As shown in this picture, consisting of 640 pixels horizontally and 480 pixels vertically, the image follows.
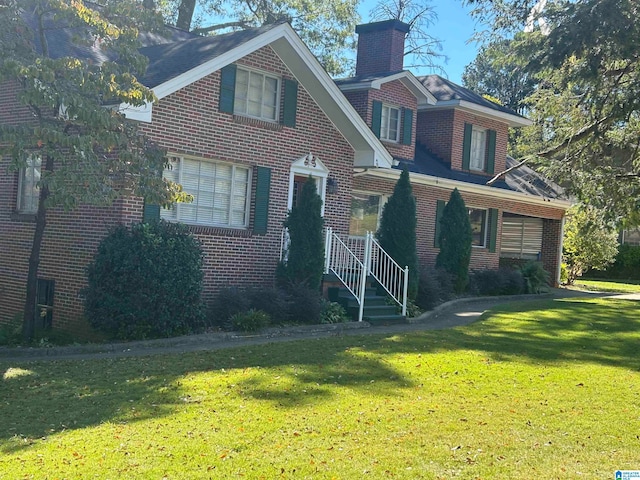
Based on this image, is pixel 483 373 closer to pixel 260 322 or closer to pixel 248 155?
pixel 260 322

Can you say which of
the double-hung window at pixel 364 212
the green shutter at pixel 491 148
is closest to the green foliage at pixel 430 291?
the double-hung window at pixel 364 212

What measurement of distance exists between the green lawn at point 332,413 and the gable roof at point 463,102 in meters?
12.0

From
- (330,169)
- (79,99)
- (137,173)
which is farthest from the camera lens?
(330,169)

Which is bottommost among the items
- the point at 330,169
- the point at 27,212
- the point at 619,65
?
the point at 27,212

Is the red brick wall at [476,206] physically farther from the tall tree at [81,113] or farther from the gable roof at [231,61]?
the tall tree at [81,113]

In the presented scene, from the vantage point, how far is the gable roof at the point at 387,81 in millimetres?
20125

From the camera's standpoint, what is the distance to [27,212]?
14.3 metres

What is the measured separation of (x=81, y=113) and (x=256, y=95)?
5.28 metres

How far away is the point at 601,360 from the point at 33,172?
10182mm

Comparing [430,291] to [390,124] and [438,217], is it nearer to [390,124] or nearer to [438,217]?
[438,217]

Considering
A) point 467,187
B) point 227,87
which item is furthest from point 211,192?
point 467,187

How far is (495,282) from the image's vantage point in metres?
21.2

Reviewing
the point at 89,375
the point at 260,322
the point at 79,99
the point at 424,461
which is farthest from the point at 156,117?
the point at 424,461

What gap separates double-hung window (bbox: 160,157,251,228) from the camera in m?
13.9
